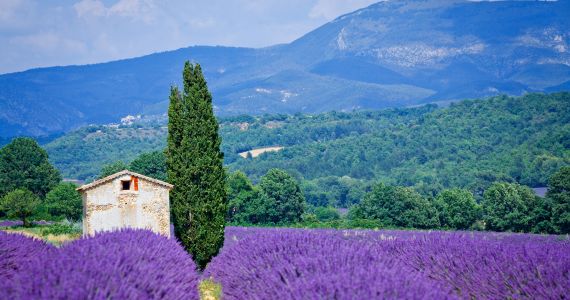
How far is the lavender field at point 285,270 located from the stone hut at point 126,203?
3.19 m

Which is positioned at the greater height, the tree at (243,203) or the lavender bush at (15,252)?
the lavender bush at (15,252)

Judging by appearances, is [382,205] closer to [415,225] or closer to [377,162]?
[415,225]

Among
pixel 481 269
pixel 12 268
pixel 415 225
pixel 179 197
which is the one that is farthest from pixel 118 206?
pixel 415 225

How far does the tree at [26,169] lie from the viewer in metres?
57.4

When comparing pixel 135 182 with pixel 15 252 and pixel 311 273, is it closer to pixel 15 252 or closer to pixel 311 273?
pixel 15 252

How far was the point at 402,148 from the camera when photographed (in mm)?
108750

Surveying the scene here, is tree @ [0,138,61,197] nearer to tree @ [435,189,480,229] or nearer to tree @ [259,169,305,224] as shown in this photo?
tree @ [259,169,305,224]

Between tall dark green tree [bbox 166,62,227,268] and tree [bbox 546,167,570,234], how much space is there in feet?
90.2

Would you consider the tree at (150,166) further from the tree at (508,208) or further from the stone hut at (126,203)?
the stone hut at (126,203)

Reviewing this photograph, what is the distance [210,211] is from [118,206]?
2540mm

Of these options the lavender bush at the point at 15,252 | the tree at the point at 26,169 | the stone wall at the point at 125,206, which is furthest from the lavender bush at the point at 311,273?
the tree at the point at 26,169

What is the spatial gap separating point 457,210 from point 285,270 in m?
42.0

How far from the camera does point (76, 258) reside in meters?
9.16

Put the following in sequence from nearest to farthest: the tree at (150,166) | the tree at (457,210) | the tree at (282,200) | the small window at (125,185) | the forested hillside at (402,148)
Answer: the small window at (125,185), the tree at (457,210), the tree at (282,200), the tree at (150,166), the forested hillside at (402,148)
